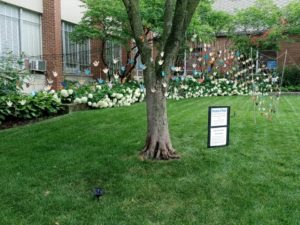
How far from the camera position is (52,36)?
14.1 metres

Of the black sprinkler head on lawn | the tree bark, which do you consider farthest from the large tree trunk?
the black sprinkler head on lawn

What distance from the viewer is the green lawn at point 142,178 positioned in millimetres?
3895

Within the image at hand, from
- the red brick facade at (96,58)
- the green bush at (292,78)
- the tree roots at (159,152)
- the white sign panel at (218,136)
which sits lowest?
the tree roots at (159,152)

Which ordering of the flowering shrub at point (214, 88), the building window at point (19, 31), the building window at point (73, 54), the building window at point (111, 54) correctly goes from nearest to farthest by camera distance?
the building window at point (19, 31), the flowering shrub at point (214, 88), the building window at point (73, 54), the building window at point (111, 54)

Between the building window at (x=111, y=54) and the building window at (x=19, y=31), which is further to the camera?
the building window at (x=111, y=54)

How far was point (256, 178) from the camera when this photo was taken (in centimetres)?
485

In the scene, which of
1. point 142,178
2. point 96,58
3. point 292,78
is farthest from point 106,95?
point 292,78

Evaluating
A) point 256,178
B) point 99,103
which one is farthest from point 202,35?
point 256,178

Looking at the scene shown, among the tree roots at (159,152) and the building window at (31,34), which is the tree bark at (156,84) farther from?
the building window at (31,34)

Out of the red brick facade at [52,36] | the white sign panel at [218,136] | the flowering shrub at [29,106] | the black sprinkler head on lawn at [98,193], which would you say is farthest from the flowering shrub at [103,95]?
the red brick facade at [52,36]

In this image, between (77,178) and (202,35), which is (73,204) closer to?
(77,178)

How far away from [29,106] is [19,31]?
4.93m

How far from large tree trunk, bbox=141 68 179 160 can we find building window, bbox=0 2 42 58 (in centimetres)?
735

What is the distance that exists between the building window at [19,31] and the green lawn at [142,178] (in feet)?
18.6
